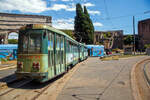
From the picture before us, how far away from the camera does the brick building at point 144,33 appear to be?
80.8 metres

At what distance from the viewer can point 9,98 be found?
5.92 metres

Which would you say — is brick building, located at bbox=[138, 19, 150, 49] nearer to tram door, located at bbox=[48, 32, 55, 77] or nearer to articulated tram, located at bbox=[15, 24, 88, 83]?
tram door, located at bbox=[48, 32, 55, 77]

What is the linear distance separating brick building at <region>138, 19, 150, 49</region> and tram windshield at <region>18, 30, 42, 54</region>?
270 ft

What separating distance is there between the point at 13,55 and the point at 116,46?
76849 millimetres

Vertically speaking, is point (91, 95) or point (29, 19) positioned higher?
point (29, 19)

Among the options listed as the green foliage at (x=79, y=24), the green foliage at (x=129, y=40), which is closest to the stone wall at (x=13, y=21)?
the green foliage at (x=79, y=24)

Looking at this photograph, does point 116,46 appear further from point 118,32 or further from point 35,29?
point 35,29

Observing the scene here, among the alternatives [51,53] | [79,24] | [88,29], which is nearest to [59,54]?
[51,53]

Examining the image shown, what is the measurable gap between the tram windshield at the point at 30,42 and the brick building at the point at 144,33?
8221 cm

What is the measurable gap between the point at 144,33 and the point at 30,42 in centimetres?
8707

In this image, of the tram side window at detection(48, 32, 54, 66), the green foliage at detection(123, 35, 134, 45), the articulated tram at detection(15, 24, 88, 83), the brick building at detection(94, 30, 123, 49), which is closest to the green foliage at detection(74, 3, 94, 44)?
the brick building at detection(94, 30, 123, 49)

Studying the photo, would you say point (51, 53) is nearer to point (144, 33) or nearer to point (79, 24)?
point (79, 24)

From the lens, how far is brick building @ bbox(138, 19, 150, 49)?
3180 inches

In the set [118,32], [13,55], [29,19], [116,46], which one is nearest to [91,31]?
[29,19]
